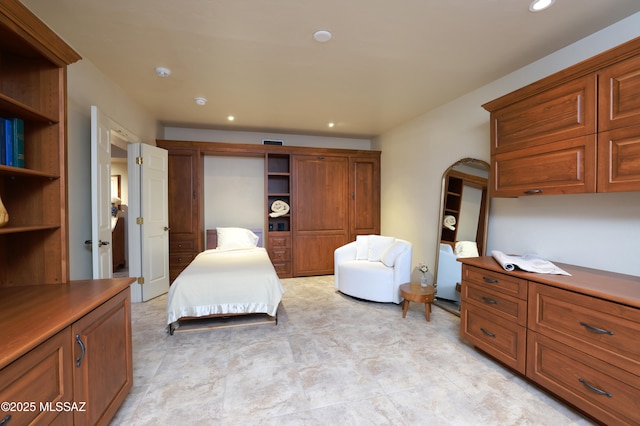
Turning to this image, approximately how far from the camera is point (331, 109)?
3895 mm

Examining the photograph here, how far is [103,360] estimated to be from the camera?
1468mm

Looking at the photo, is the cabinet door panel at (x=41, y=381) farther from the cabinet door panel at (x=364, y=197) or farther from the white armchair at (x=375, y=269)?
the cabinet door panel at (x=364, y=197)

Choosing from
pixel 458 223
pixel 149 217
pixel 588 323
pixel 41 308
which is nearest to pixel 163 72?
pixel 149 217

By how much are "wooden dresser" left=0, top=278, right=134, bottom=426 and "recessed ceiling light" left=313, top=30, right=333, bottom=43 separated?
223cm

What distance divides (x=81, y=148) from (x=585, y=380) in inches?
165

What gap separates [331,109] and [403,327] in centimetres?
293

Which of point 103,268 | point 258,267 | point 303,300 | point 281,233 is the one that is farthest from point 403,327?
point 103,268

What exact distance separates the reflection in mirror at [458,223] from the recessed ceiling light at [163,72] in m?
3.37

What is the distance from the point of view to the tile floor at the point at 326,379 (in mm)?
1667

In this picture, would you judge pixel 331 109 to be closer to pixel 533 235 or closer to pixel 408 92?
pixel 408 92

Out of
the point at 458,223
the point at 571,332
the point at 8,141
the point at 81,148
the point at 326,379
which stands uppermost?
the point at 81,148

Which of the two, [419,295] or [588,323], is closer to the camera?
[588,323]

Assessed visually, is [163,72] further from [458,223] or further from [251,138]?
[458,223]

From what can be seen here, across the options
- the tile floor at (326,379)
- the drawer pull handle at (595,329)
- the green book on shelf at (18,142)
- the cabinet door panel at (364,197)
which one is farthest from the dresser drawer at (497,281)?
the green book on shelf at (18,142)
